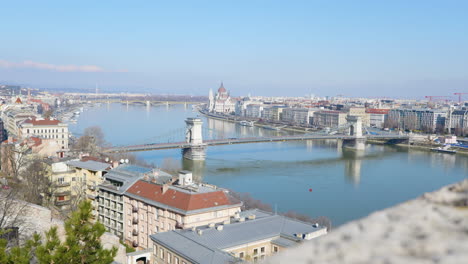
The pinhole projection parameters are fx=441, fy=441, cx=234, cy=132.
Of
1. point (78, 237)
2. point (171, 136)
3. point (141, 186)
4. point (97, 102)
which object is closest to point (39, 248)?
point (78, 237)

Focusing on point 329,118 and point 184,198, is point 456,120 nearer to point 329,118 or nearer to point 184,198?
point 329,118

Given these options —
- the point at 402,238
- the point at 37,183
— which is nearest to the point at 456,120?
the point at 37,183

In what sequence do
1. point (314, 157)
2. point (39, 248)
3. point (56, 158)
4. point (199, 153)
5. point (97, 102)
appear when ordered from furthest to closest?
point (97, 102) < point (314, 157) < point (199, 153) < point (56, 158) < point (39, 248)

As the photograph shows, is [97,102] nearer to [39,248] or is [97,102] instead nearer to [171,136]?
[171,136]

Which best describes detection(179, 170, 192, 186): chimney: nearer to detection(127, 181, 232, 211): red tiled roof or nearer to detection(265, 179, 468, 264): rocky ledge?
detection(127, 181, 232, 211): red tiled roof

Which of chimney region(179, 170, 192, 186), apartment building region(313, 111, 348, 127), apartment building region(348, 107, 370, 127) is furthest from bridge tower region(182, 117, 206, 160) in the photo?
apartment building region(348, 107, 370, 127)
